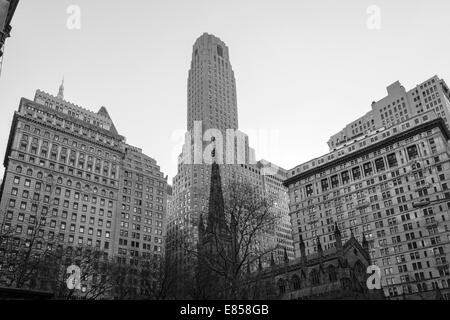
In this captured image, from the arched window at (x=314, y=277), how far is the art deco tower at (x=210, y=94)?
363 ft

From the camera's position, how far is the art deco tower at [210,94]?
600 feet

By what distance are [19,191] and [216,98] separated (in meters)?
115

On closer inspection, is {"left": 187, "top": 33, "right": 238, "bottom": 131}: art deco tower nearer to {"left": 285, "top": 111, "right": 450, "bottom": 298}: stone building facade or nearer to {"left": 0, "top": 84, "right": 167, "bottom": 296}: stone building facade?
{"left": 0, "top": 84, "right": 167, "bottom": 296}: stone building facade

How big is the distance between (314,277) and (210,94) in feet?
416

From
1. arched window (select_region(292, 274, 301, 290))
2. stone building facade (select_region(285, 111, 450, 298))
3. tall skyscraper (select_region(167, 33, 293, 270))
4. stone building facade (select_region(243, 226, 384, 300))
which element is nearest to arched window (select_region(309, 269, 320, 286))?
stone building facade (select_region(243, 226, 384, 300))

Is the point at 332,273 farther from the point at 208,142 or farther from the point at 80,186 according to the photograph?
the point at 208,142

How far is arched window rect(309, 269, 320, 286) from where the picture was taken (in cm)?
7366

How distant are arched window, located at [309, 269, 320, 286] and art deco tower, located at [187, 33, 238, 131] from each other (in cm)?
11052

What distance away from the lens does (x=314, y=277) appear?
74625 millimetres

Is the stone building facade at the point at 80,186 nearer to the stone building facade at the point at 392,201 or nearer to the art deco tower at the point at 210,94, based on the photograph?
the stone building facade at the point at 392,201

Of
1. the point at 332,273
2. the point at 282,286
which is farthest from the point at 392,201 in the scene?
the point at 282,286

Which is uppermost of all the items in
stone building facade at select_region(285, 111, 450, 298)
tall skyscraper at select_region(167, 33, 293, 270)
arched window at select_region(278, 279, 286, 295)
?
tall skyscraper at select_region(167, 33, 293, 270)
